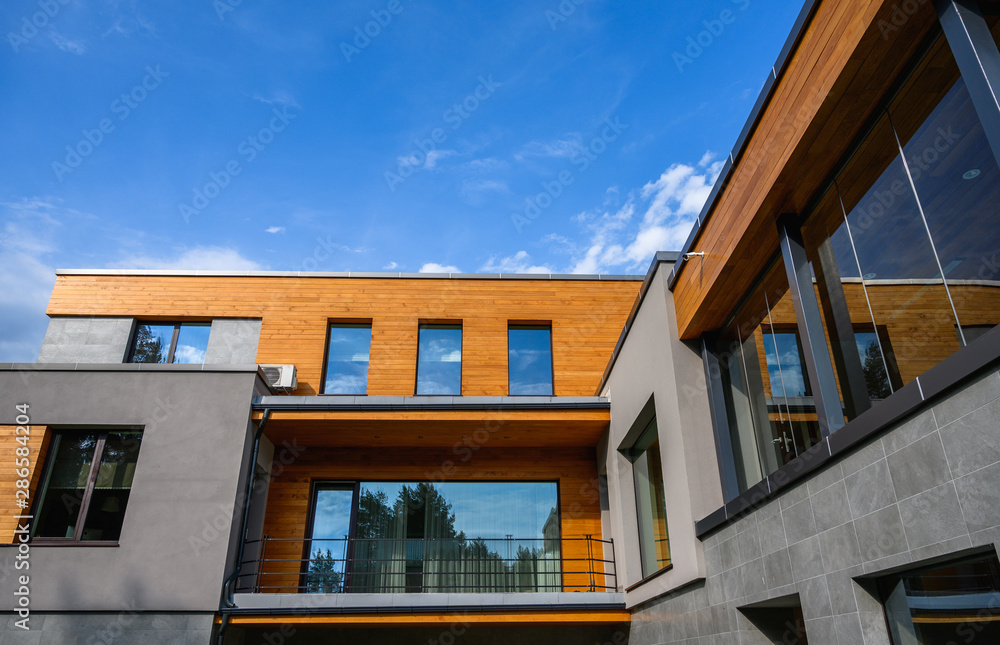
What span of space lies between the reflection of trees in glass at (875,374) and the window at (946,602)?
3.15 feet

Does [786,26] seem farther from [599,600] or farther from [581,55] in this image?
[599,600]

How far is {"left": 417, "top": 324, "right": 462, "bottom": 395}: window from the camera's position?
36.7ft

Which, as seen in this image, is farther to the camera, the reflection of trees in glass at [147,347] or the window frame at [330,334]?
the reflection of trees in glass at [147,347]

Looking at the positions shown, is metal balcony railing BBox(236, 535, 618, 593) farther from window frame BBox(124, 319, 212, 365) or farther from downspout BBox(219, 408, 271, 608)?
window frame BBox(124, 319, 212, 365)

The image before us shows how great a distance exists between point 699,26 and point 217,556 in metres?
8.86

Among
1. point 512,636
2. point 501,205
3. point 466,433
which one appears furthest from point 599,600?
point 501,205

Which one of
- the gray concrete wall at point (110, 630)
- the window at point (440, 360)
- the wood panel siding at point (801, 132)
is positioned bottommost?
the gray concrete wall at point (110, 630)

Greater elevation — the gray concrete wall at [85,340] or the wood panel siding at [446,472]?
the gray concrete wall at [85,340]

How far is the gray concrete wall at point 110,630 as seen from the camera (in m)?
7.59

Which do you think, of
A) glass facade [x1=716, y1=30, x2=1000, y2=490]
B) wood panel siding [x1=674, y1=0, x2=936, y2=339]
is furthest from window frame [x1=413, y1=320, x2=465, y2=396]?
glass facade [x1=716, y1=30, x2=1000, y2=490]

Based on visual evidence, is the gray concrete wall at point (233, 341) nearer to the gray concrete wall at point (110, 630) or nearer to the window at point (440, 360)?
the window at point (440, 360)

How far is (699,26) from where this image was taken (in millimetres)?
7324

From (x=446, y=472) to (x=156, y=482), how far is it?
4.21m

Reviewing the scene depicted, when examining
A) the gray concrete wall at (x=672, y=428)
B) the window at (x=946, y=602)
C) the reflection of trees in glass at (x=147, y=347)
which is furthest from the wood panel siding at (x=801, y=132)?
the reflection of trees in glass at (x=147, y=347)
